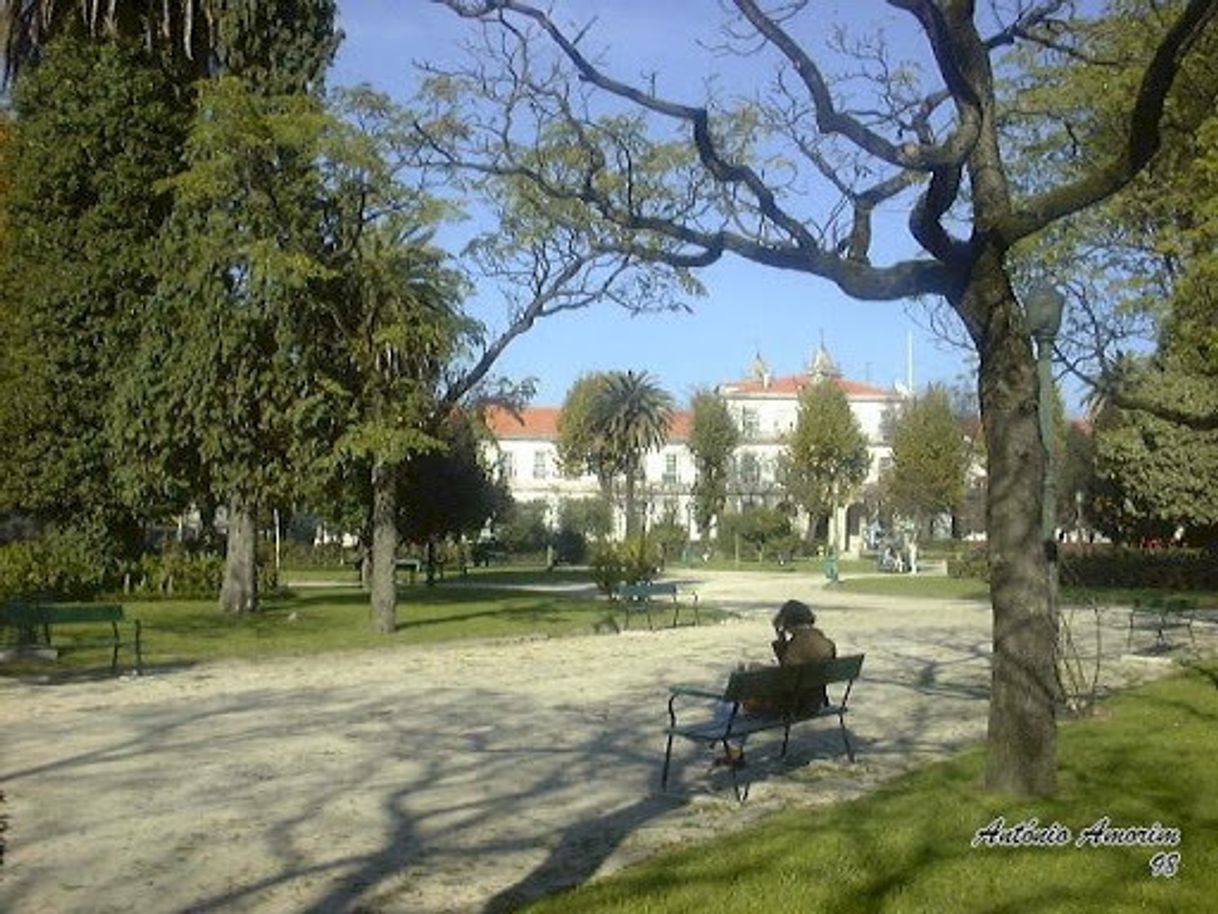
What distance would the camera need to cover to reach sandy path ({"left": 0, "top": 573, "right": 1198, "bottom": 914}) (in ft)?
21.6

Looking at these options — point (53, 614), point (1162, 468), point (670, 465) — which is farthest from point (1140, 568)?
point (670, 465)

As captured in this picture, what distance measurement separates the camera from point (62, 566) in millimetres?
28953

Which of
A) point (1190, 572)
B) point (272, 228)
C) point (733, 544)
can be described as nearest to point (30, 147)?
point (272, 228)

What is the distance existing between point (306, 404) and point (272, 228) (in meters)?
2.91

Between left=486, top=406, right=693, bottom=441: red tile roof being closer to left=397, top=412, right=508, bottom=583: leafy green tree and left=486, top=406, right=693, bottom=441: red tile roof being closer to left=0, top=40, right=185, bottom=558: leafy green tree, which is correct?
left=397, top=412, right=508, bottom=583: leafy green tree

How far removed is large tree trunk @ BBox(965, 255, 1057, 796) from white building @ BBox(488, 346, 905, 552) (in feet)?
265

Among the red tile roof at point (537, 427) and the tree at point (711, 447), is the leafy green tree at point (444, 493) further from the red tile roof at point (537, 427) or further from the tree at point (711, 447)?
the red tile roof at point (537, 427)

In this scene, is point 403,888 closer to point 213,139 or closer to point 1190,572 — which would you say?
point 213,139

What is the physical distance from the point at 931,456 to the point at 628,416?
638 inches

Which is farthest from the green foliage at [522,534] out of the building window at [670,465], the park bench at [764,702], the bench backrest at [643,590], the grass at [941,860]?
the grass at [941,860]

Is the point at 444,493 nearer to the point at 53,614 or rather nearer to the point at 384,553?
the point at 384,553

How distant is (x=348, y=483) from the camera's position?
26141mm

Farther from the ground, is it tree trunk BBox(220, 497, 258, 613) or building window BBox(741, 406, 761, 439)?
building window BBox(741, 406, 761, 439)

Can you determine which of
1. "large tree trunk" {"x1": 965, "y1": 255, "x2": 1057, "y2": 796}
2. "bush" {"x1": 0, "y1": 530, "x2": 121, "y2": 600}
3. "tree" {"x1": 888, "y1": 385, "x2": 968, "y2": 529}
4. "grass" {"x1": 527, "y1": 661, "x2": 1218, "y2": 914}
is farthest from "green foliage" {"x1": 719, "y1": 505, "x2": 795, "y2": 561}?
"large tree trunk" {"x1": 965, "y1": 255, "x2": 1057, "y2": 796}
